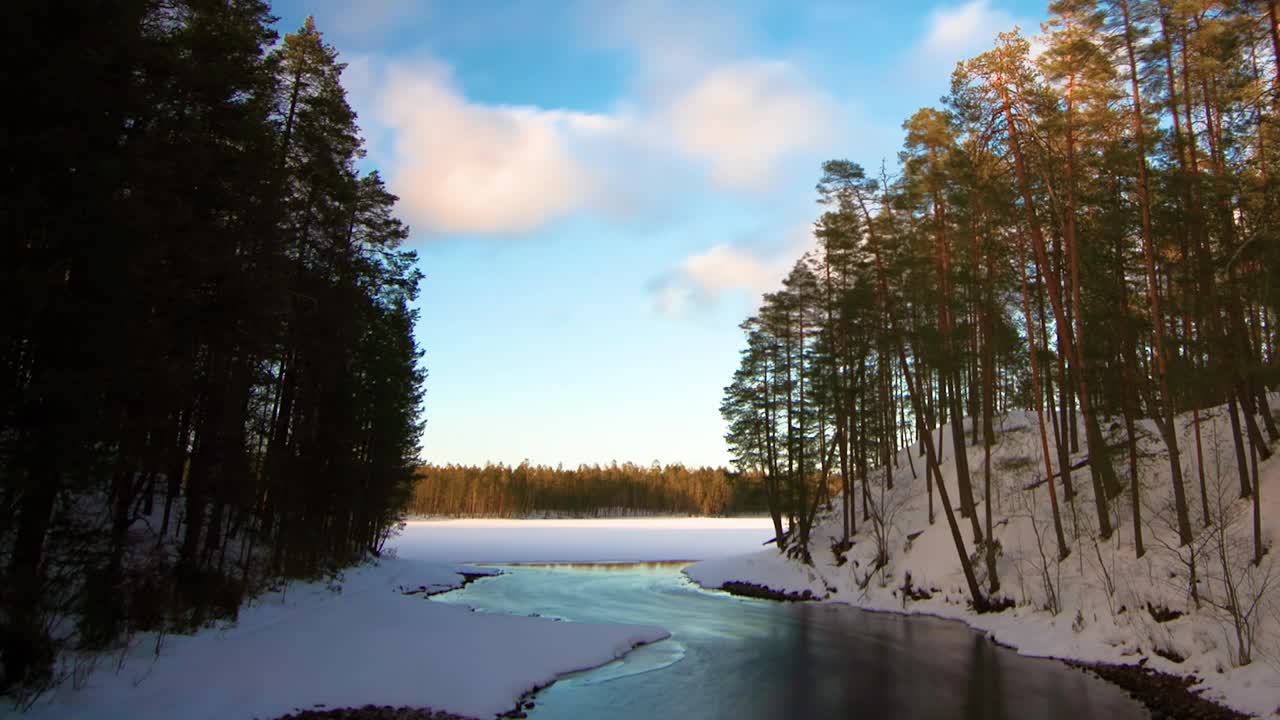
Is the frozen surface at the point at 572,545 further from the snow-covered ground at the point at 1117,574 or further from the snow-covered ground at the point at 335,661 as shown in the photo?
the snow-covered ground at the point at 335,661

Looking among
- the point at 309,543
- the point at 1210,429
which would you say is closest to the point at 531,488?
the point at 309,543

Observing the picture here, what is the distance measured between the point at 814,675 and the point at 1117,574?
8.82 m

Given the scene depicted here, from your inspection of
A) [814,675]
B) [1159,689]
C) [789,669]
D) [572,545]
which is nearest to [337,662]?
[789,669]

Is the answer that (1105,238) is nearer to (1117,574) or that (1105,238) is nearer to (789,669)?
(1117,574)

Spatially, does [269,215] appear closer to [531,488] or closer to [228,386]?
[228,386]

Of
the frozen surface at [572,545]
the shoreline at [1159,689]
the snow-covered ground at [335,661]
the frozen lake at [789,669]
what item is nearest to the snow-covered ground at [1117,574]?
the shoreline at [1159,689]

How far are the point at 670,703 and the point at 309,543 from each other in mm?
18065

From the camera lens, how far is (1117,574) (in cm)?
1723

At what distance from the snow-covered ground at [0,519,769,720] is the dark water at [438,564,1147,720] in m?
1.11

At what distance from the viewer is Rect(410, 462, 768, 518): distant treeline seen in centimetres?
12112

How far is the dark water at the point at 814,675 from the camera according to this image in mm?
11594

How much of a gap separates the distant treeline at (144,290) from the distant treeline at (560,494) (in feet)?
335

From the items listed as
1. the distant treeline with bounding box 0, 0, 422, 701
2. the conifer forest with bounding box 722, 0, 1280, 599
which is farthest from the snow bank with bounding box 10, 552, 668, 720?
the conifer forest with bounding box 722, 0, 1280, 599

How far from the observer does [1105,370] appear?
19188 mm
